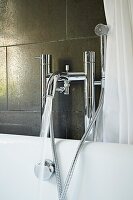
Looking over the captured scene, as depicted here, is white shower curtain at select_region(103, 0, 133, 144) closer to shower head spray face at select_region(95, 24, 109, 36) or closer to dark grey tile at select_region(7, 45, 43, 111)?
shower head spray face at select_region(95, 24, 109, 36)

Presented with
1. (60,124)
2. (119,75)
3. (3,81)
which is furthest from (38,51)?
(119,75)

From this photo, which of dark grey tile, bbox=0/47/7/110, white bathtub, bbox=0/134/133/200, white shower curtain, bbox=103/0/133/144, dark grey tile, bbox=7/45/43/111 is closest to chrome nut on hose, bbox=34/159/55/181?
white bathtub, bbox=0/134/133/200

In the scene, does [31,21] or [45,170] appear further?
[31,21]

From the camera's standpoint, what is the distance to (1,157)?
123cm

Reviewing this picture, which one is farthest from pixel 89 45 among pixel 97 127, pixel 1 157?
pixel 1 157

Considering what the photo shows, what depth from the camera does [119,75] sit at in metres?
1.10

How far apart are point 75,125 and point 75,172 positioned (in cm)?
43

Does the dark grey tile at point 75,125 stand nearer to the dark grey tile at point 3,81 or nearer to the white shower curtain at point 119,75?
the white shower curtain at point 119,75

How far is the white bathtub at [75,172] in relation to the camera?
3.04 ft

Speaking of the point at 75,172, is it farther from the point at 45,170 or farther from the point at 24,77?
the point at 24,77

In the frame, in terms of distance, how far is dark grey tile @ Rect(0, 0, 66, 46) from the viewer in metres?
1.49

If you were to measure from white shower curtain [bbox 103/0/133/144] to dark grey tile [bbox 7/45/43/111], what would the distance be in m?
0.52

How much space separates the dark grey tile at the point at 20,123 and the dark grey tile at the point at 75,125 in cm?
20

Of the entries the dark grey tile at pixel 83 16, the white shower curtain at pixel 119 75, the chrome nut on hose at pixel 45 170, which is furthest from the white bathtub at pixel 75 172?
the dark grey tile at pixel 83 16
